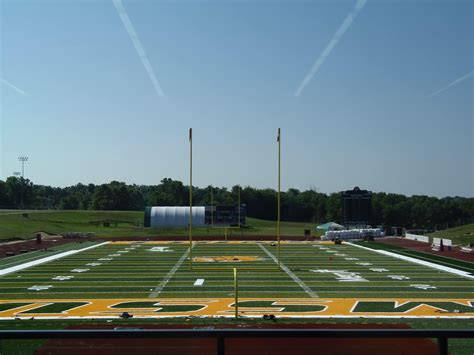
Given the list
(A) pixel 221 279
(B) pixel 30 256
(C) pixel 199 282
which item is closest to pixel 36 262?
(B) pixel 30 256

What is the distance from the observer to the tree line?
312ft

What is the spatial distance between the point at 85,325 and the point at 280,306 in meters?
5.63

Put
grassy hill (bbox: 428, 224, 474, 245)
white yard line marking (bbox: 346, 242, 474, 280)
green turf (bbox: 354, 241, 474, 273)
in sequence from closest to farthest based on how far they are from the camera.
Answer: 1. white yard line marking (bbox: 346, 242, 474, 280)
2. green turf (bbox: 354, 241, 474, 273)
3. grassy hill (bbox: 428, 224, 474, 245)

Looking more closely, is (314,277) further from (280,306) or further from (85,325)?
(85,325)

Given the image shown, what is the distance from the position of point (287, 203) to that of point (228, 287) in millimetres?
88724

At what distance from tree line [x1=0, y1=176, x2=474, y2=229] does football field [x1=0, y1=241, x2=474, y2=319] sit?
217ft

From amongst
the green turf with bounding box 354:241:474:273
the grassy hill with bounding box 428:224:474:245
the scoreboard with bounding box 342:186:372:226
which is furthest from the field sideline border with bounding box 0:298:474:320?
the scoreboard with bounding box 342:186:372:226

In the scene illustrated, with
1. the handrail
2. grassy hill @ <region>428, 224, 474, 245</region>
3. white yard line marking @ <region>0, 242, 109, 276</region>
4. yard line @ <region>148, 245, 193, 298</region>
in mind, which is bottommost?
white yard line marking @ <region>0, 242, 109, 276</region>

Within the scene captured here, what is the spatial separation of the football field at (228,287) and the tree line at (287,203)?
66037mm

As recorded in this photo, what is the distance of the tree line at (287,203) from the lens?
312 ft

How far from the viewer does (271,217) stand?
99.6 m

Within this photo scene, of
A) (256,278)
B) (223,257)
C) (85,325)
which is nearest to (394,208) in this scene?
(223,257)

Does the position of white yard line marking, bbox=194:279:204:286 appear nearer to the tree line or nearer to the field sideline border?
the field sideline border

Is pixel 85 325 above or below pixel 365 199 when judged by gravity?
below
